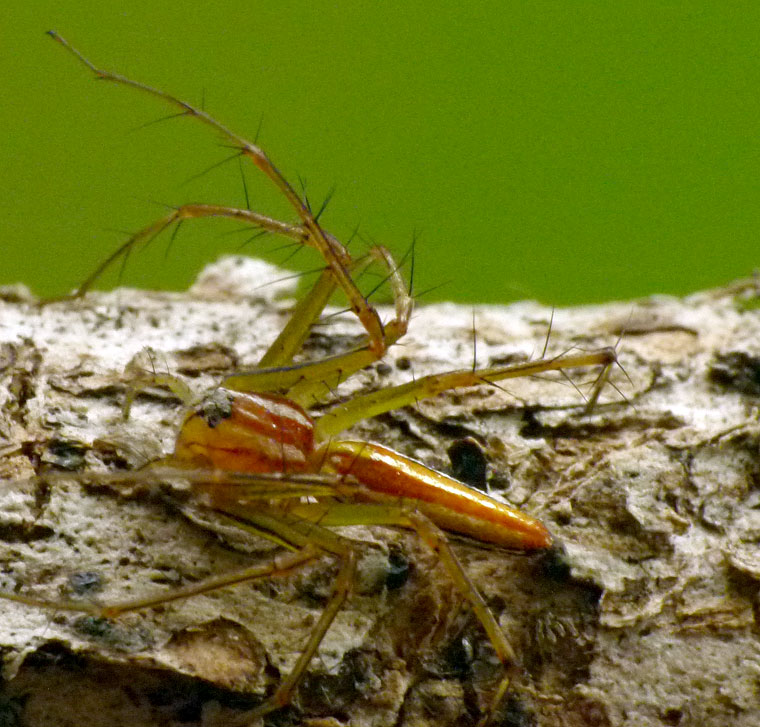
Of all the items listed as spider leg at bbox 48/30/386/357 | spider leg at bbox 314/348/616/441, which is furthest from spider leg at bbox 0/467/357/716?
spider leg at bbox 48/30/386/357

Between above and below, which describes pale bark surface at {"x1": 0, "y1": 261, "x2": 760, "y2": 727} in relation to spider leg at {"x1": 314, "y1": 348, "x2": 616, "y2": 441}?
below

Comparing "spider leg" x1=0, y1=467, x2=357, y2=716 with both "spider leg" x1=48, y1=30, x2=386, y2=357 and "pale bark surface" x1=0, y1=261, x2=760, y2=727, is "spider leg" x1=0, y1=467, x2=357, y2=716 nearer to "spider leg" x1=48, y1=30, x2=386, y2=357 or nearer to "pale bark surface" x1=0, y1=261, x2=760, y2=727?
"pale bark surface" x1=0, y1=261, x2=760, y2=727

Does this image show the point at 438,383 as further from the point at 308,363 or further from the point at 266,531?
the point at 266,531

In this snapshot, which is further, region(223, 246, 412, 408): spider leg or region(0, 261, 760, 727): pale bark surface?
region(223, 246, 412, 408): spider leg

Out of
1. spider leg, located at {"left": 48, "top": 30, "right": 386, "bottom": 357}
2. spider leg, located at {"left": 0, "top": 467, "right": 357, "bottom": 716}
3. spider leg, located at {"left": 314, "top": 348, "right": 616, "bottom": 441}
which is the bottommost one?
spider leg, located at {"left": 0, "top": 467, "right": 357, "bottom": 716}

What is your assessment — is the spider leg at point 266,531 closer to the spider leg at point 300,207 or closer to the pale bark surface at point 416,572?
the pale bark surface at point 416,572

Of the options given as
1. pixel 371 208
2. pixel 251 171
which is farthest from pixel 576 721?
pixel 371 208

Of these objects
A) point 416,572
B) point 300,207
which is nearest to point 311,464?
point 416,572

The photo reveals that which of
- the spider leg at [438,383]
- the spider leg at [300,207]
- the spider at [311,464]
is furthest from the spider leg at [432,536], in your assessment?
the spider leg at [300,207]
